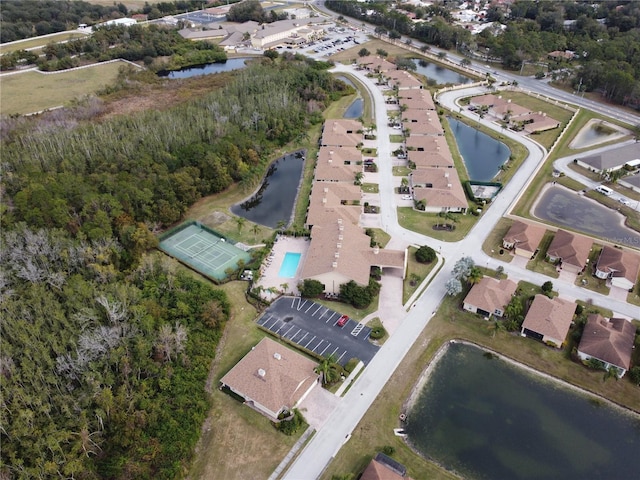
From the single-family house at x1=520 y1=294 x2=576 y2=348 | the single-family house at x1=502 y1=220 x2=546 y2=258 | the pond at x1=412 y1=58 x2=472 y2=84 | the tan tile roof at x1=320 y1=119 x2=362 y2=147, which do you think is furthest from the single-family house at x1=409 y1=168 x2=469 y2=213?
the pond at x1=412 y1=58 x2=472 y2=84

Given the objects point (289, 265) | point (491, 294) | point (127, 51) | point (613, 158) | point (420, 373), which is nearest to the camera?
point (420, 373)

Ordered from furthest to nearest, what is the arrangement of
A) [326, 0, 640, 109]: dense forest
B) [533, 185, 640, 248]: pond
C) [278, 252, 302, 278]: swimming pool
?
[326, 0, 640, 109]: dense forest
[533, 185, 640, 248]: pond
[278, 252, 302, 278]: swimming pool

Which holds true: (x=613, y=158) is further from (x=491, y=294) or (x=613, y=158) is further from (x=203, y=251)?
(x=203, y=251)

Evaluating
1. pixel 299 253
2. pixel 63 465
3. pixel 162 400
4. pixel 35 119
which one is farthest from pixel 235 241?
pixel 35 119

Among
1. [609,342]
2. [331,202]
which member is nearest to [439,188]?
[331,202]

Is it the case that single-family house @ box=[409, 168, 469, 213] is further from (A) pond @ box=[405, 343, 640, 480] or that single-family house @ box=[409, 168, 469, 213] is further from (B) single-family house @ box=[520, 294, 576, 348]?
(A) pond @ box=[405, 343, 640, 480]

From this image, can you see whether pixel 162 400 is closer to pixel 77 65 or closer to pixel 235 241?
pixel 235 241

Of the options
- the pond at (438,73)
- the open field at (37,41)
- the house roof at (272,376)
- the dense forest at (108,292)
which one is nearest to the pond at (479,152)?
the pond at (438,73)

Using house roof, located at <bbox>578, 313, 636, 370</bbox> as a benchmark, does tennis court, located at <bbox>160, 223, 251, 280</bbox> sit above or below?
below
